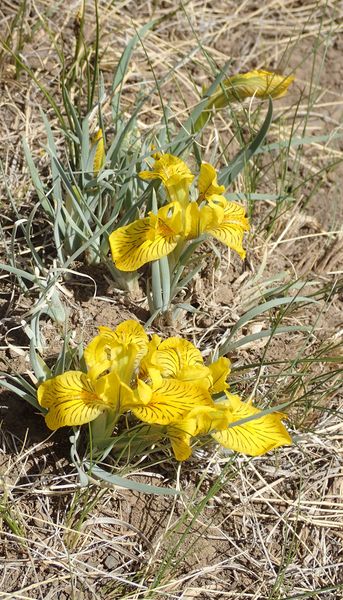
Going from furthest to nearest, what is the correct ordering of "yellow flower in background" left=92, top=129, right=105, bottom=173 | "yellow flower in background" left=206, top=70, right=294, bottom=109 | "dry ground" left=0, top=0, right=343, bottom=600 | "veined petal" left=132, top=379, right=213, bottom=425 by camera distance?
"yellow flower in background" left=206, top=70, right=294, bottom=109
"yellow flower in background" left=92, top=129, right=105, bottom=173
"dry ground" left=0, top=0, right=343, bottom=600
"veined petal" left=132, top=379, right=213, bottom=425

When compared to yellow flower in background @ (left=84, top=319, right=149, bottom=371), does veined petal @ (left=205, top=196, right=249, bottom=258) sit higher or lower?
higher

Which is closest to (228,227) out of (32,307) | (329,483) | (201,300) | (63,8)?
(201,300)

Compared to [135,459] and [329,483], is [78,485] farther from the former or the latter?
A: [329,483]

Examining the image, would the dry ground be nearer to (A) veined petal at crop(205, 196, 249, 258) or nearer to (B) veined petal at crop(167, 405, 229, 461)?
(B) veined petal at crop(167, 405, 229, 461)

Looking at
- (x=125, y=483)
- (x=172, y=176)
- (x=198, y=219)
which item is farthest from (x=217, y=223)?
(x=125, y=483)

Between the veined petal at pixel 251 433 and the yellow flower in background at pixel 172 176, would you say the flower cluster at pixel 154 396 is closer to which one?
the veined petal at pixel 251 433

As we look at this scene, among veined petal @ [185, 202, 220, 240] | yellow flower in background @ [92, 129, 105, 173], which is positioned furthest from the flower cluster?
yellow flower in background @ [92, 129, 105, 173]

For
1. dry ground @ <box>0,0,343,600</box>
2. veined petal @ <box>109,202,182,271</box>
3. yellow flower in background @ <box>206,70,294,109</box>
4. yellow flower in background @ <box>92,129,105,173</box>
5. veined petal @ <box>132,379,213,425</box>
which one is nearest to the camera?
veined petal @ <box>132,379,213,425</box>
